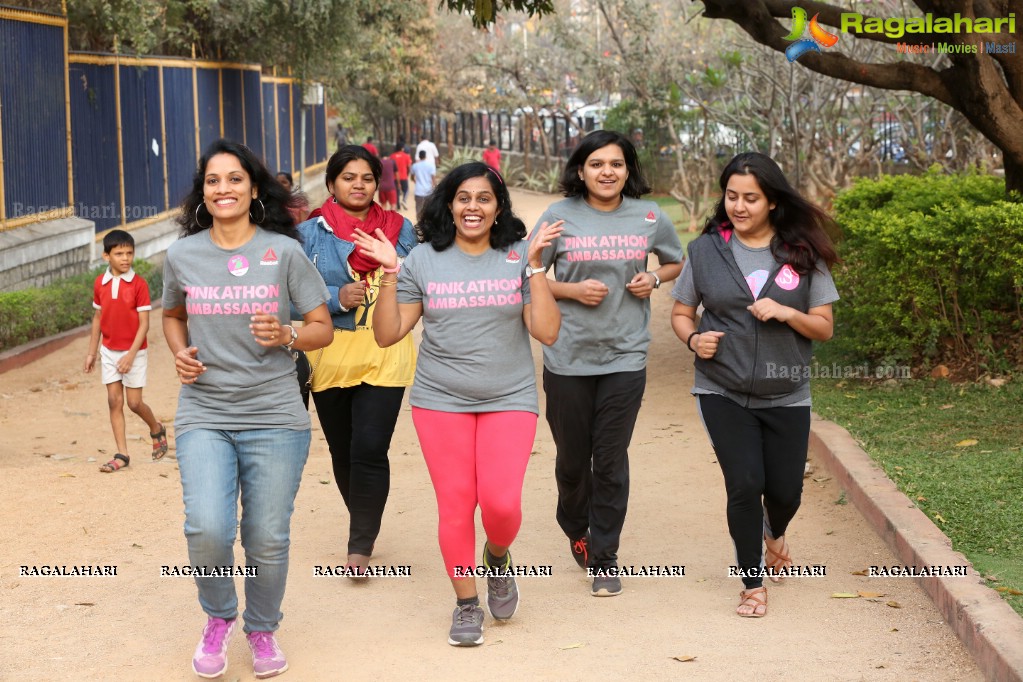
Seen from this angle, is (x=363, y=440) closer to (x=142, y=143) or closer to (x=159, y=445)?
(x=159, y=445)

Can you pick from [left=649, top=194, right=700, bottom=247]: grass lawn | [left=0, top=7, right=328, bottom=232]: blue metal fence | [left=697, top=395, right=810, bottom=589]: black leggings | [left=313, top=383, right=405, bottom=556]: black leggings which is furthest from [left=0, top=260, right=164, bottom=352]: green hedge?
[left=649, top=194, right=700, bottom=247]: grass lawn

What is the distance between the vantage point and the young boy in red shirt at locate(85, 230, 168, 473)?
7.98 meters

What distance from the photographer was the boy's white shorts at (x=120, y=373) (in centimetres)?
808

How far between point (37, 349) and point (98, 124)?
211 inches

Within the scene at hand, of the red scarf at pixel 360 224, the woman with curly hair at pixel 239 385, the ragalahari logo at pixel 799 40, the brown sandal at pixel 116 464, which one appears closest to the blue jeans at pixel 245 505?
the woman with curly hair at pixel 239 385

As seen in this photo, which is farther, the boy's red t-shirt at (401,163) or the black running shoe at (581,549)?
the boy's red t-shirt at (401,163)

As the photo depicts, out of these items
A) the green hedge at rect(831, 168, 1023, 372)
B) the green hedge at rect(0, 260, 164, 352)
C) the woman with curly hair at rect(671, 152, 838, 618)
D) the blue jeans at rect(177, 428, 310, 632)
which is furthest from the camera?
the green hedge at rect(0, 260, 164, 352)

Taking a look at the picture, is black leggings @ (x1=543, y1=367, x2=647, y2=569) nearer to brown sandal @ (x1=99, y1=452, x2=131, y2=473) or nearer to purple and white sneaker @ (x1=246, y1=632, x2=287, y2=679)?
purple and white sneaker @ (x1=246, y1=632, x2=287, y2=679)

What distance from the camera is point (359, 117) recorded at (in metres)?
53.1

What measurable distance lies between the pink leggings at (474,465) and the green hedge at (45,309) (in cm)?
768

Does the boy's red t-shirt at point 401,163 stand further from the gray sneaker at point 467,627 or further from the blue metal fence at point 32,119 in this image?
the gray sneaker at point 467,627

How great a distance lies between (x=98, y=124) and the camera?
16531 millimetres

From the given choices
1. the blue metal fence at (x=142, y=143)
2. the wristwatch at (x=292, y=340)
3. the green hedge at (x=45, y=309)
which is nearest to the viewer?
the wristwatch at (x=292, y=340)

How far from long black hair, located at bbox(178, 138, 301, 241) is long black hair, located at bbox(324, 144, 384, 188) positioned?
2.91 ft
